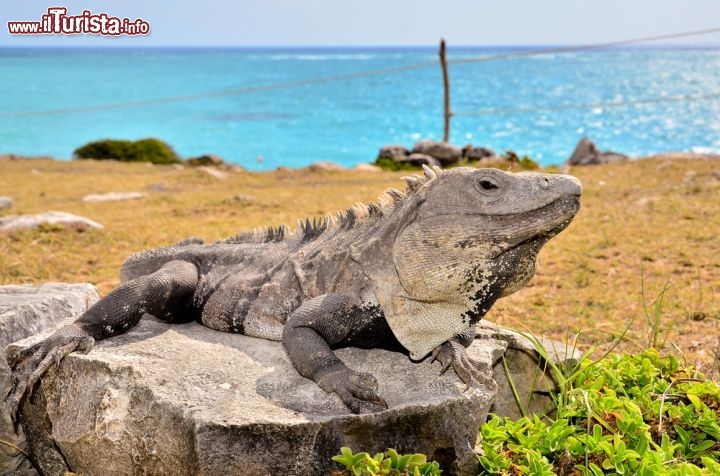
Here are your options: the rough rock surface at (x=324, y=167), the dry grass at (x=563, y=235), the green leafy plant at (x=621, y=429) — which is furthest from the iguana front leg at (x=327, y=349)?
the rough rock surface at (x=324, y=167)

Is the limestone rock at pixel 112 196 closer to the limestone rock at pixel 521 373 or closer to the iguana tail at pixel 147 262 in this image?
the iguana tail at pixel 147 262

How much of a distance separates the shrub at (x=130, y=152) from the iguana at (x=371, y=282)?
19.9 metres

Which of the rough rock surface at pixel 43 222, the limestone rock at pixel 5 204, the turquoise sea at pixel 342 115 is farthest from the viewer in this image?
the turquoise sea at pixel 342 115

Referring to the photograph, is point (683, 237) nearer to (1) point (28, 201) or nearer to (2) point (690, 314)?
(2) point (690, 314)

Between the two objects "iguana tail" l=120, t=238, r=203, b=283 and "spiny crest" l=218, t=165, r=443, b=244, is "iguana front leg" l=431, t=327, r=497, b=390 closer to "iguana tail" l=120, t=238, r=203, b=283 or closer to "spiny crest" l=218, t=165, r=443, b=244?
"spiny crest" l=218, t=165, r=443, b=244

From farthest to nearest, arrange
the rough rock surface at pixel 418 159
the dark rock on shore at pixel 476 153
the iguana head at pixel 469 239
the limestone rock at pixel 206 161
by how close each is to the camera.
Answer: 1. the limestone rock at pixel 206 161
2. the dark rock on shore at pixel 476 153
3. the rough rock surface at pixel 418 159
4. the iguana head at pixel 469 239

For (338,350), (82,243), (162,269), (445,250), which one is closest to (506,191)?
(445,250)

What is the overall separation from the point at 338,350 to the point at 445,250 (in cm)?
97

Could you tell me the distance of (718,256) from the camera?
7.84 meters

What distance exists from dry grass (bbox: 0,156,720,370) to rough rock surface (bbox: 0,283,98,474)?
220 centimetres

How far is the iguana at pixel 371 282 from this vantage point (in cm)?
339

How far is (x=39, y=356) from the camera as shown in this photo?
379 centimetres

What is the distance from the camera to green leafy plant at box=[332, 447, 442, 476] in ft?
10.2

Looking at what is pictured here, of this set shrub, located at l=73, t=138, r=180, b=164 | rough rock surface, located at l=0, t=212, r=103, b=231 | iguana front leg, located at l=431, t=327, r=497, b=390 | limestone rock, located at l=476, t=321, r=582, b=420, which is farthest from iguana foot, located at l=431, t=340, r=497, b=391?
shrub, located at l=73, t=138, r=180, b=164
